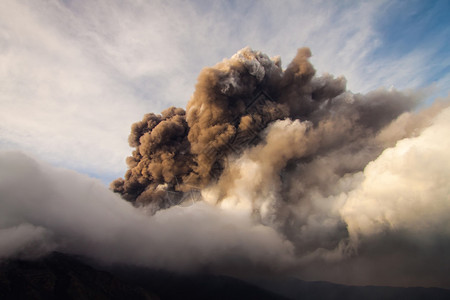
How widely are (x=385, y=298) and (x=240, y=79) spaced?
256321 millimetres

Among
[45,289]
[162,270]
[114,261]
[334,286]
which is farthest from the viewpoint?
[334,286]

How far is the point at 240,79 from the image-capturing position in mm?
35562

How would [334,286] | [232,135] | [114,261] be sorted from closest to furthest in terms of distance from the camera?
[232,135] < [114,261] < [334,286]

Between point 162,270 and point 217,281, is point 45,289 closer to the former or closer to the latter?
point 162,270

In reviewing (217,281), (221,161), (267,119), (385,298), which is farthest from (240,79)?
(385,298)

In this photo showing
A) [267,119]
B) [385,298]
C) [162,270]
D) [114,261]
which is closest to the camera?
[267,119]

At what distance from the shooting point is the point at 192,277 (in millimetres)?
84625

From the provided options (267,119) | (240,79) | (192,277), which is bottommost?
(192,277)

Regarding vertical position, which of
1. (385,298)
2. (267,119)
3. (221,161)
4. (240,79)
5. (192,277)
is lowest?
(385,298)

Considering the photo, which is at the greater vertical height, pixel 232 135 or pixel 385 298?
pixel 232 135

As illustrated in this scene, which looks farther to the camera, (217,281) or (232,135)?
(217,281)

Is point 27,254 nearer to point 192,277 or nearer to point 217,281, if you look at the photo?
point 192,277

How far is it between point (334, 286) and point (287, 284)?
4347 centimetres

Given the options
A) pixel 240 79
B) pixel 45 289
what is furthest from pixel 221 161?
pixel 45 289
